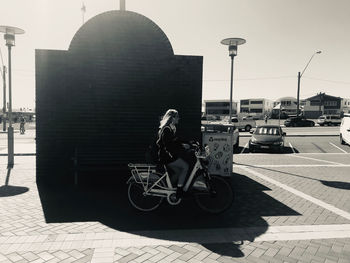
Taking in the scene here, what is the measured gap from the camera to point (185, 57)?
7.79 metres

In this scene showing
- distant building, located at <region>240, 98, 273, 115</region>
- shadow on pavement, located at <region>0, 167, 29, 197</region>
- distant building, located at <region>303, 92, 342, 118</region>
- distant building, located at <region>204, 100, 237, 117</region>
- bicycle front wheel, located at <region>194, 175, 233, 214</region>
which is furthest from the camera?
distant building, located at <region>240, 98, 273, 115</region>

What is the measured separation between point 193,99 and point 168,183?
3.48 metres

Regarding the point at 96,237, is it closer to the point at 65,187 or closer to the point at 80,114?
the point at 65,187

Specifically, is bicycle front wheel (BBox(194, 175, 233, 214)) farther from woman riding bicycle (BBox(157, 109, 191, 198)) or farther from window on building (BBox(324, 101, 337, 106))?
window on building (BBox(324, 101, 337, 106))

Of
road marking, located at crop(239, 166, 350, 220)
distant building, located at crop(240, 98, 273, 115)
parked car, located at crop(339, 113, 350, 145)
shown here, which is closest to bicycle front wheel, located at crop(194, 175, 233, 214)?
road marking, located at crop(239, 166, 350, 220)

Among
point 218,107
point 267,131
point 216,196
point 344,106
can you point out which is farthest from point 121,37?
point 344,106

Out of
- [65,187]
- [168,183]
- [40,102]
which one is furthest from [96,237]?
[40,102]

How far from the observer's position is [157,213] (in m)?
5.26

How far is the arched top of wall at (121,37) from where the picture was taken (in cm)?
741

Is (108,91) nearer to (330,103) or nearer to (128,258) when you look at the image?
(128,258)

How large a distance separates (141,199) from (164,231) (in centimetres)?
110

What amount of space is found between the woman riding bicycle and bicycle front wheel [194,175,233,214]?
1.75ft

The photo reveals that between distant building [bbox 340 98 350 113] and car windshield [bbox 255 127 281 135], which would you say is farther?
distant building [bbox 340 98 350 113]

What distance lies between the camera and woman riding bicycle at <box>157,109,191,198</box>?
187 inches
